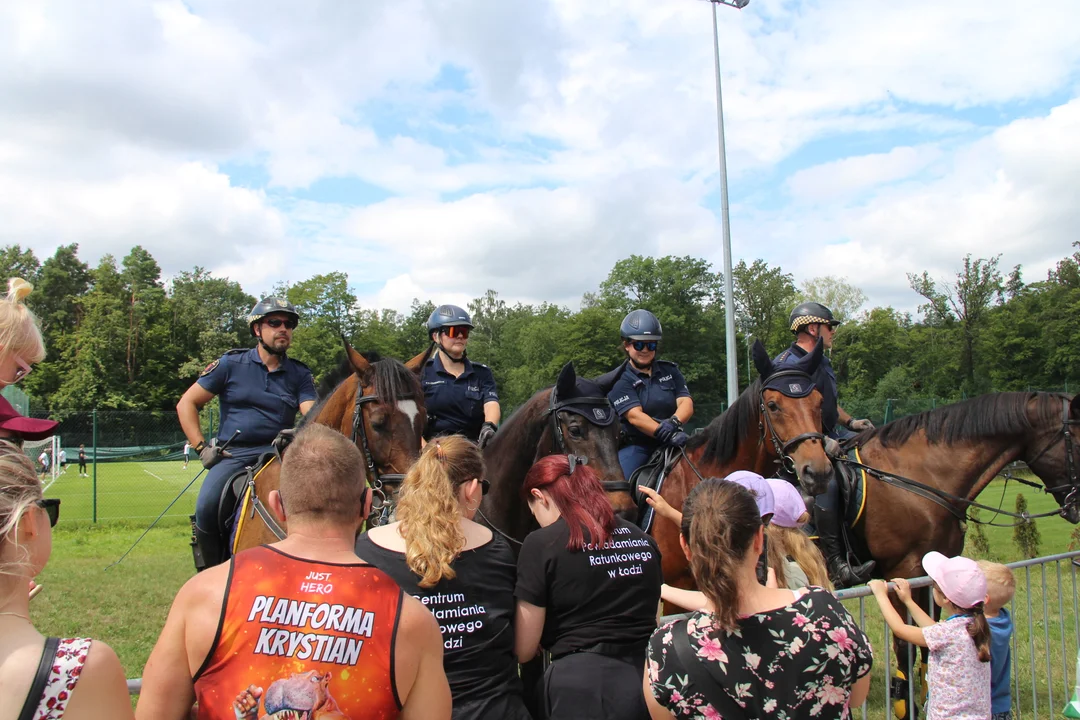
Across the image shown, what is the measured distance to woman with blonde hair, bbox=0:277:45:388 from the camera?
2967 millimetres

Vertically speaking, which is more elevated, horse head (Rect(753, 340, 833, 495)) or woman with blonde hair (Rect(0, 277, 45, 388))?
woman with blonde hair (Rect(0, 277, 45, 388))

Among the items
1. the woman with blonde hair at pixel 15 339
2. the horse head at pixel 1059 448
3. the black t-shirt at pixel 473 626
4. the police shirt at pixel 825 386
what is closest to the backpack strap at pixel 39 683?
the black t-shirt at pixel 473 626

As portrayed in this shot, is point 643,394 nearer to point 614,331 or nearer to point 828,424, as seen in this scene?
point 828,424

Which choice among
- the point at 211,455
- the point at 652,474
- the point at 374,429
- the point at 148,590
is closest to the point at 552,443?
the point at 374,429

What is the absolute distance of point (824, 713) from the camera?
2.19 metres

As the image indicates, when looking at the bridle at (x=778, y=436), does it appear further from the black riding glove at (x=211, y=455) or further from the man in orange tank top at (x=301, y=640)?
the black riding glove at (x=211, y=455)

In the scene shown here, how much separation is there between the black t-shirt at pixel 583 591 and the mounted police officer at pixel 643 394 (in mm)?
3513

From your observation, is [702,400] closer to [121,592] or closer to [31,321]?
[121,592]

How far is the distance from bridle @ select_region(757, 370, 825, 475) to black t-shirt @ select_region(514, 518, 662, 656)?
3139mm

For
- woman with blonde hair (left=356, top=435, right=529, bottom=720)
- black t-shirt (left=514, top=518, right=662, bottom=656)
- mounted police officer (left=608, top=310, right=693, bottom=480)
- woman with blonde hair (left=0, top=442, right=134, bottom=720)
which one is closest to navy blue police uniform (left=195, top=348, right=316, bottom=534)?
→ mounted police officer (left=608, top=310, right=693, bottom=480)

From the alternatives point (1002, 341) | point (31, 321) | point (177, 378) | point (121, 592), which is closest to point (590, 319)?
point (1002, 341)

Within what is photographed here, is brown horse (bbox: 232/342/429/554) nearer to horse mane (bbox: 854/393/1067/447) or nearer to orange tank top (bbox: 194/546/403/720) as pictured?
orange tank top (bbox: 194/546/403/720)

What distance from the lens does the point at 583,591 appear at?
2.79 m

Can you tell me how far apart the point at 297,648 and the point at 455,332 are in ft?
15.3
